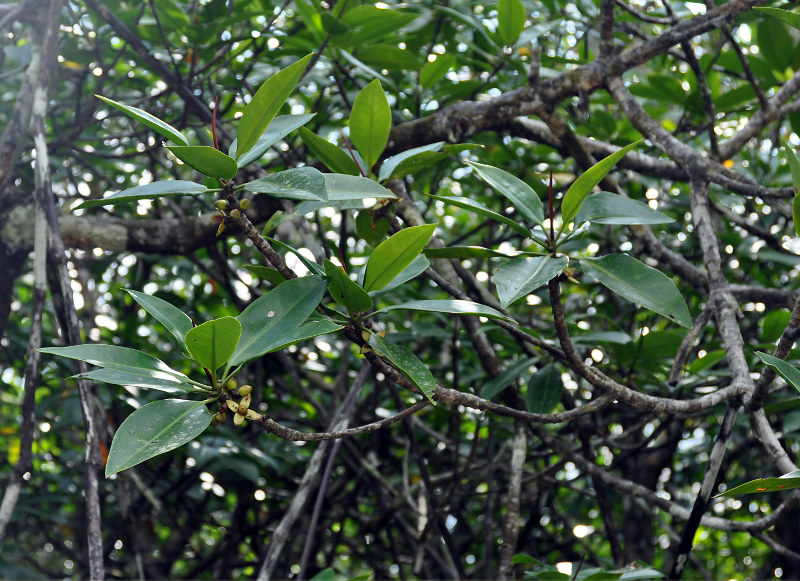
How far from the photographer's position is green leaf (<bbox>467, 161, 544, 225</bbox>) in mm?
949

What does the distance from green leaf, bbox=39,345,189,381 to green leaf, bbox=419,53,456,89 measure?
0.96 m

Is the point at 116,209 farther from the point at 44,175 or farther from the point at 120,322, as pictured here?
the point at 44,175

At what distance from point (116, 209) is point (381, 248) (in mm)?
1692

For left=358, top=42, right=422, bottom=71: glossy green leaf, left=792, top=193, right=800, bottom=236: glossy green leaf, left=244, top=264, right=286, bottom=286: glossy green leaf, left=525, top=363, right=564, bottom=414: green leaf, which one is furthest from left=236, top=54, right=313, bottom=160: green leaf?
left=525, top=363, right=564, bottom=414: green leaf

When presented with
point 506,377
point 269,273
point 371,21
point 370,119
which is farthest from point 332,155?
point 506,377

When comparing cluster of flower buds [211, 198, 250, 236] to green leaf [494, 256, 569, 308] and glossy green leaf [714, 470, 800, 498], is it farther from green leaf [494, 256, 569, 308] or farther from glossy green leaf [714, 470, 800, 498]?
glossy green leaf [714, 470, 800, 498]

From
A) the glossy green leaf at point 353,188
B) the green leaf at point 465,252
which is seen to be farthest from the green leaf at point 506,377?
the glossy green leaf at point 353,188

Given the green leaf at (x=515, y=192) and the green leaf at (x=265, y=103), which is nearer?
the green leaf at (x=265, y=103)

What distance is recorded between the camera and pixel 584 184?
2.88 ft

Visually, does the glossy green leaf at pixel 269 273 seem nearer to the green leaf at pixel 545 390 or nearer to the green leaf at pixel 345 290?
the green leaf at pixel 345 290

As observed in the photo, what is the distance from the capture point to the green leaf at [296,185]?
800mm

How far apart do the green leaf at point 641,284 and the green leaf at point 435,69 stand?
0.74 m

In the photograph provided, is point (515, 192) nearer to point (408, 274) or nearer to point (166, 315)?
point (408, 274)

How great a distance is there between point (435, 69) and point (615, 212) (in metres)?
0.71
